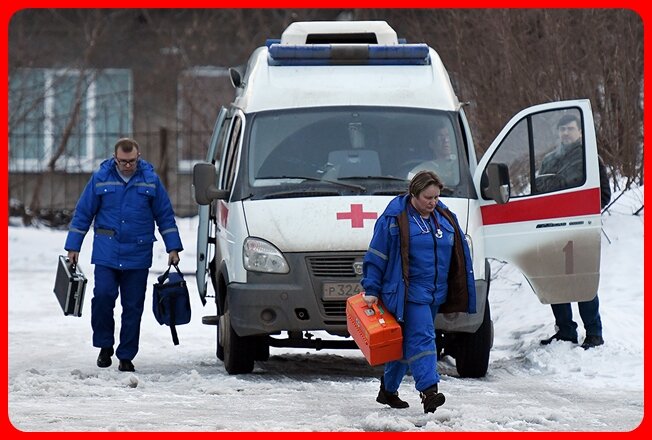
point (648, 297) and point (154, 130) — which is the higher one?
point (154, 130)

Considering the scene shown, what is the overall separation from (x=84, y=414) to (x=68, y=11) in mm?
20868

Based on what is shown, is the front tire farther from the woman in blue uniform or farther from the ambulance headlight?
the woman in blue uniform

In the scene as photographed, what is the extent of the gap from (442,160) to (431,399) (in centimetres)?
290

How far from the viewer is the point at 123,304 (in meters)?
11.4

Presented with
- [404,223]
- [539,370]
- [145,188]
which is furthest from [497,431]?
[145,188]

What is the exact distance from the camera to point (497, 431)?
7965mm

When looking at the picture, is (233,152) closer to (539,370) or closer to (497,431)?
(539,370)

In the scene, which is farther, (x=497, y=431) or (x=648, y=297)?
(x=648, y=297)

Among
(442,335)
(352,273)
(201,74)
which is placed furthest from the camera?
(201,74)

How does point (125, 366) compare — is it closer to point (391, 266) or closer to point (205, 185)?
point (205, 185)

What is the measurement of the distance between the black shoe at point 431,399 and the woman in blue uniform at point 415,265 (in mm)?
49

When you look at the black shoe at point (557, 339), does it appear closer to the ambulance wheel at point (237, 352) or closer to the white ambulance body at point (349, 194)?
the white ambulance body at point (349, 194)

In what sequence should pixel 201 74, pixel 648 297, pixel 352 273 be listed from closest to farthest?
pixel 352 273 < pixel 648 297 < pixel 201 74

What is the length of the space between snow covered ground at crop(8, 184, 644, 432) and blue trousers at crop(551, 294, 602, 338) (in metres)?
0.14
